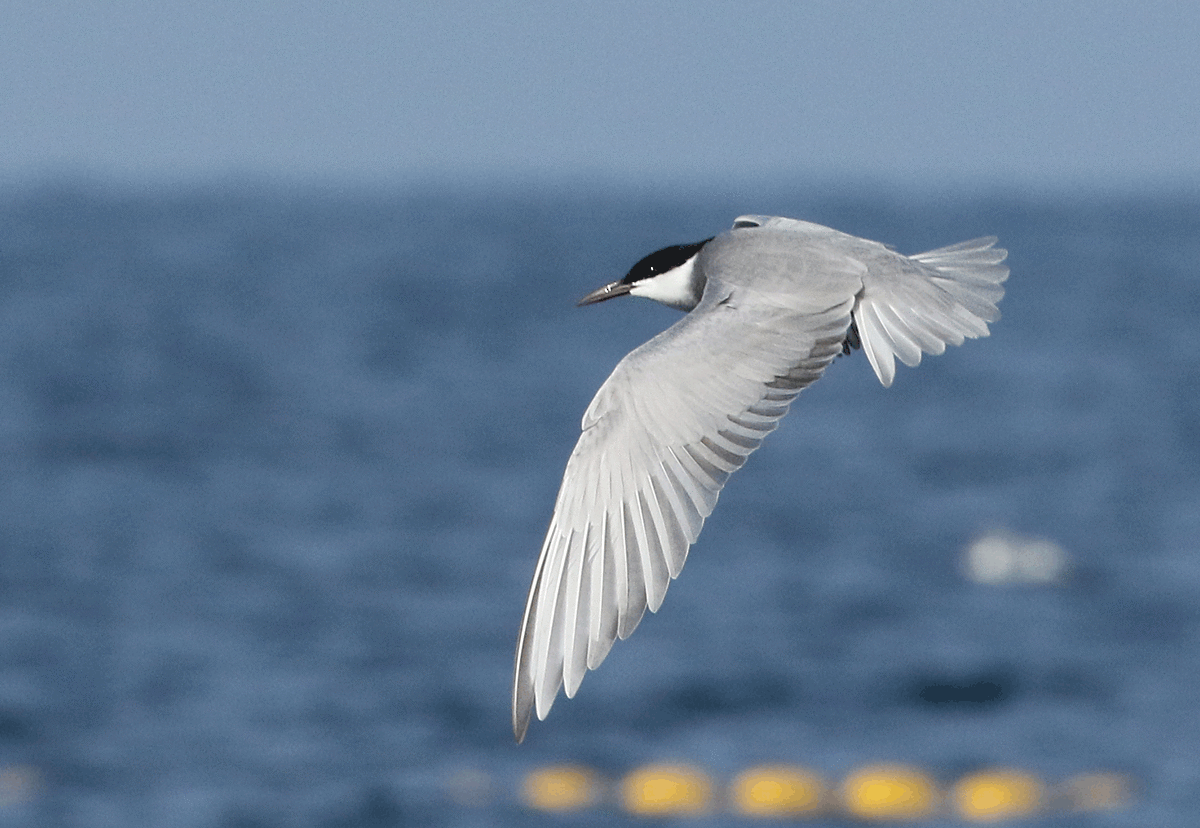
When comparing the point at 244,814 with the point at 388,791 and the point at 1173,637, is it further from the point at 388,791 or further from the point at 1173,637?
the point at 1173,637

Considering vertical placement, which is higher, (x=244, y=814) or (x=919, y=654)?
(x=919, y=654)

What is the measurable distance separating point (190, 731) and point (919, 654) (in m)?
7.98

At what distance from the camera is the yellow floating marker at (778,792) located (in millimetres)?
15320

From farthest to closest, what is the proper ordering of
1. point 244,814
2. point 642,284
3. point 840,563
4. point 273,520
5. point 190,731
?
point 273,520, point 840,563, point 190,731, point 244,814, point 642,284

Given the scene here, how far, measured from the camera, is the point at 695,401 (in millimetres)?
5164

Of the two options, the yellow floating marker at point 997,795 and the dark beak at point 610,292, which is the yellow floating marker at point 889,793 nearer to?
the yellow floating marker at point 997,795

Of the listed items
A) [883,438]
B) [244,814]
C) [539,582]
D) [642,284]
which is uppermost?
[883,438]

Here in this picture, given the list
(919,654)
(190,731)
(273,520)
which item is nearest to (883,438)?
(273,520)

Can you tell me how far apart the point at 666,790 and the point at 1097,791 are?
11.3 feet

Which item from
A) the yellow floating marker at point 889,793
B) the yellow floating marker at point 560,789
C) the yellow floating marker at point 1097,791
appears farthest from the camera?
the yellow floating marker at point 889,793

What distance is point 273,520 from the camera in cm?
2728

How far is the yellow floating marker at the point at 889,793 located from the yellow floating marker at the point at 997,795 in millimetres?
247

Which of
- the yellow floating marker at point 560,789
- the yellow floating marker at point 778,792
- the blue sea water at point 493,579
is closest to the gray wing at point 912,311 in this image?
the blue sea water at point 493,579

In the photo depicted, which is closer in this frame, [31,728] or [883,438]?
[31,728]
